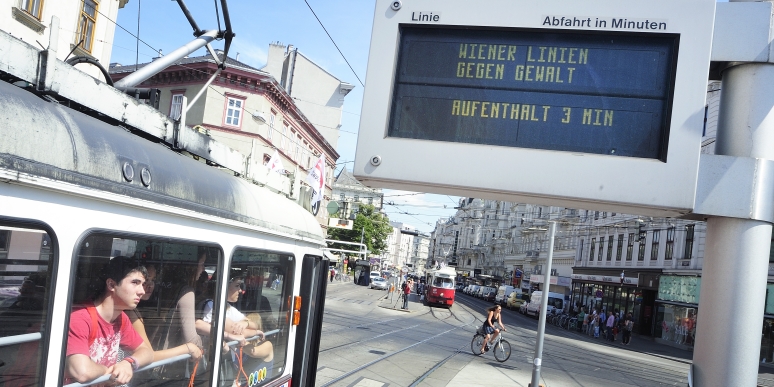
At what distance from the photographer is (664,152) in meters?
3.94

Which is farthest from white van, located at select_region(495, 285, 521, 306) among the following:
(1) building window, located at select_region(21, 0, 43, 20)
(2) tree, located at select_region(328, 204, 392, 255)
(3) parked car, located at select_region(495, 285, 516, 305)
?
(1) building window, located at select_region(21, 0, 43, 20)

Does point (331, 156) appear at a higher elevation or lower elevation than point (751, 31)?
higher

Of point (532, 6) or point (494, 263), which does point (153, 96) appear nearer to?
point (532, 6)

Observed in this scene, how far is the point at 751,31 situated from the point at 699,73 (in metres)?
0.34

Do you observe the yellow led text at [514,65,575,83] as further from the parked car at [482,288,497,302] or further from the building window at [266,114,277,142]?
the parked car at [482,288,497,302]

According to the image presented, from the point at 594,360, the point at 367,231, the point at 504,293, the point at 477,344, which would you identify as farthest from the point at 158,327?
the point at 367,231

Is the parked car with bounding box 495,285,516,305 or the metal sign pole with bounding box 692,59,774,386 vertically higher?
the metal sign pole with bounding box 692,59,774,386

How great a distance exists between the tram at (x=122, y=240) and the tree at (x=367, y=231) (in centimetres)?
6737

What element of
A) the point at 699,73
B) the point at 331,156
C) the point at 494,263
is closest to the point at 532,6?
the point at 699,73

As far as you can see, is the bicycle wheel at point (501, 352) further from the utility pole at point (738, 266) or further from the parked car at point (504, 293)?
the parked car at point (504, 293)

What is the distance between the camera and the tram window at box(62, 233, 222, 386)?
3.16 meters

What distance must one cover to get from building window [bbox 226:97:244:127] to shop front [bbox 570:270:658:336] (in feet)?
78.7

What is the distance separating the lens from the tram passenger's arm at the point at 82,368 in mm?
3092

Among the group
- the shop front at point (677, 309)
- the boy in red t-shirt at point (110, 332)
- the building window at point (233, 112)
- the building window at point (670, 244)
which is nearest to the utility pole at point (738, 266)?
the boy in red t-shirt at point (110, 332)
